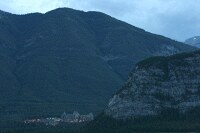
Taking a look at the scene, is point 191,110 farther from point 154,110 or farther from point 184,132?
point 184,132

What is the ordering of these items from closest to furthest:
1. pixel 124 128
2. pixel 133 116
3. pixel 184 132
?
pixel 184 132 < pixel 124 128 < pixel 133 116

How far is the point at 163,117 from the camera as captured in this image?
639 feet

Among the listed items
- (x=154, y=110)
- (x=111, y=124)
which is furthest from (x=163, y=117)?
(x=111, y=124)

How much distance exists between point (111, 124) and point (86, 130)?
28.4ft

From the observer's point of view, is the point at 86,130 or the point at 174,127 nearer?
the point at 174,127

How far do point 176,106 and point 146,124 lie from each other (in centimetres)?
1502

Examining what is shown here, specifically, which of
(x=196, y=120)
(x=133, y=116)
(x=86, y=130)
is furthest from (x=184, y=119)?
(x=86, y=130)

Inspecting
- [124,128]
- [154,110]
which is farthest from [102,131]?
[154,110]

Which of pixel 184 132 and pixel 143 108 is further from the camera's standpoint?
pixel 143 108

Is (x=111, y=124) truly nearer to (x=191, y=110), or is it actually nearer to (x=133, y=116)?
(x=133, y=116)

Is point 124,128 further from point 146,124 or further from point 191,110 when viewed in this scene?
point 191,110

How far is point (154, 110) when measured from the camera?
198 meters

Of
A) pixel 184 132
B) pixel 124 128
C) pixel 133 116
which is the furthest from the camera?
pixel 133 116

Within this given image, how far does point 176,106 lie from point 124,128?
22.3m
